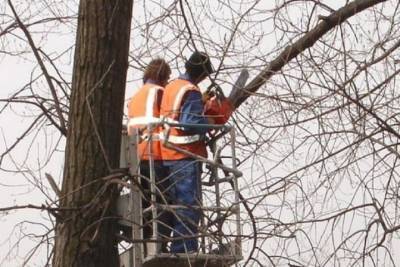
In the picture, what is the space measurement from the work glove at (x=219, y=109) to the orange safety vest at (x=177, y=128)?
0.75 feet

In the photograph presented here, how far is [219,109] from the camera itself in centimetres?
744

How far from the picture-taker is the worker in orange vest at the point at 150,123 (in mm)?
6777

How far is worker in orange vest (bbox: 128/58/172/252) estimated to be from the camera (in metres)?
A: 6.78

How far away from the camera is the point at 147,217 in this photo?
678 cm

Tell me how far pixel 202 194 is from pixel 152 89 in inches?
33.1

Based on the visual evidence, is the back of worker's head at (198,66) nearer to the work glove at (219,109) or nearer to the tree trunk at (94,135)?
the work glove at (219,109)

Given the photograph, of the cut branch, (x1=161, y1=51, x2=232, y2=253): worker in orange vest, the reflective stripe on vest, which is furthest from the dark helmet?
the reflective stripe on vest

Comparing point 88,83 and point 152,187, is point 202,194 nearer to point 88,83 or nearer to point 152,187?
point 152,187

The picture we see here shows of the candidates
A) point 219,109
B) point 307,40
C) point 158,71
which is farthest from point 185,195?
point 307,40

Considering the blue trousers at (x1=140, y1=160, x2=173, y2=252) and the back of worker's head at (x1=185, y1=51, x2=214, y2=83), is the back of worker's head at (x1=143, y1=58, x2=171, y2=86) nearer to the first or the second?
the back of worker's head at (x1=185, y1=51, x2=214, y2=83)

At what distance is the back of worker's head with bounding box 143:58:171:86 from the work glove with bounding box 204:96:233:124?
37cm

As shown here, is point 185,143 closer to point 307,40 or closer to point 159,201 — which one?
point 159,201

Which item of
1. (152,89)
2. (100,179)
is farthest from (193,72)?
(100,179)

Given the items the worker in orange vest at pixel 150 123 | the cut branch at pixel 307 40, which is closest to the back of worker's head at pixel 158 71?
the worker in orange vest at pixel 150 123
